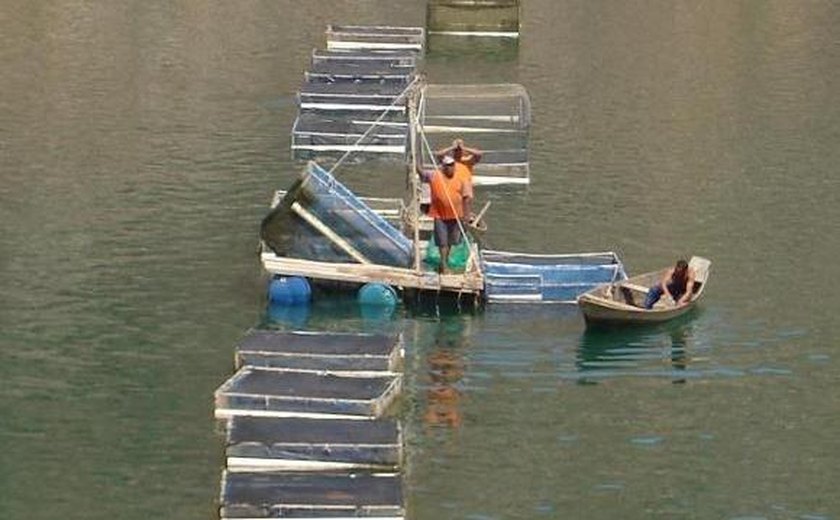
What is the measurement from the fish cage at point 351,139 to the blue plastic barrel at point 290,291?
13988mm

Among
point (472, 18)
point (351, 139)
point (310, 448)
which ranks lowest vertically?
point (310, 448)

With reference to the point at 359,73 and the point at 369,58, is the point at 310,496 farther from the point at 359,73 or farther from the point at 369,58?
the point at 369,58

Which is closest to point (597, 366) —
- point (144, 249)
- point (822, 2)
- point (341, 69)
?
point (144, 249)

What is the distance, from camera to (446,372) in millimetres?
35250

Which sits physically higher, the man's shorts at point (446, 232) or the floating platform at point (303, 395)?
the man's shorts at point (446, 232)

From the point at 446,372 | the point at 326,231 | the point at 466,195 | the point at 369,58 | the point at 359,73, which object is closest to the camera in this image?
the point at 446,372

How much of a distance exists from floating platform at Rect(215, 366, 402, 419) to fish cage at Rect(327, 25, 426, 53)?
32.9 metres

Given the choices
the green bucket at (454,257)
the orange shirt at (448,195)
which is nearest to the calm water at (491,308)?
the green bucket at (454,257)

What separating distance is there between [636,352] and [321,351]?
620cm

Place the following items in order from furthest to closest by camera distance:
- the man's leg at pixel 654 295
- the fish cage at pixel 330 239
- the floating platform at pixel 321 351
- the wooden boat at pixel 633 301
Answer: the fish cage at pixel 330 239, the man's leg at pixel 654 295, the wooden boat at pixel 633 301, the floating platform at pixel 321 351

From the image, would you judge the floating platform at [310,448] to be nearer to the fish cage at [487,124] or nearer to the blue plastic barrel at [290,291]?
the blue plastic barrel at [290,291]

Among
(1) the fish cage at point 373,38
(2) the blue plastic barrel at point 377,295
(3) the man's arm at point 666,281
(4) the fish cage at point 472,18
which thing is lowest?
(2) the blue plastic barrel at point 377,295

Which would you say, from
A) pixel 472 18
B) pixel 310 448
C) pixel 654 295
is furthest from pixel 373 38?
pixel 310 448

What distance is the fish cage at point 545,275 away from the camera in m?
38.7
